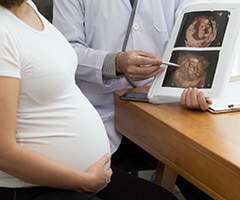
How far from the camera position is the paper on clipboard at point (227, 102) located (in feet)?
3.35

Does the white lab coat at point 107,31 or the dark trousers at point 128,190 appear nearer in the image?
the dark trousers at point 128,190

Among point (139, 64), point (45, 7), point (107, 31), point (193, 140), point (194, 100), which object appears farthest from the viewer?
point (45, 7)

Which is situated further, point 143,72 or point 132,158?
point 132,158

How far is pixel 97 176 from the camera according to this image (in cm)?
90

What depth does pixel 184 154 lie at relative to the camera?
92 cm

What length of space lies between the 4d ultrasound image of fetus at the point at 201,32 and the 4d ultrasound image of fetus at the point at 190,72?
39mm

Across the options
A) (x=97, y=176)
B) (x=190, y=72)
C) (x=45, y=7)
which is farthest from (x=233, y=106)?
(x=45, y=7)

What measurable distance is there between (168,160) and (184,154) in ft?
0.24

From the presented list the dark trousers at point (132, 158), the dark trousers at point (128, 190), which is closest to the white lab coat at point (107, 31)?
the dark trousers at point (132, 158)

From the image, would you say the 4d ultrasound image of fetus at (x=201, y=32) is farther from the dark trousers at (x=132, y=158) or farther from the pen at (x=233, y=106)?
the dark trousers at (x=132, y=158)

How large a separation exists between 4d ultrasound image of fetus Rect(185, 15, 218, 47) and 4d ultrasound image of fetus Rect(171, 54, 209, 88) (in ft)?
0.13

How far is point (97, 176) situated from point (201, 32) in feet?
1.51

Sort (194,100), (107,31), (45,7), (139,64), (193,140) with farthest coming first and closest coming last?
(45,7), (107,31), (139,64), (194,100), (193,140)

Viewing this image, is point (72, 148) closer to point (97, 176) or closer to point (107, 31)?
point (97, 176)
